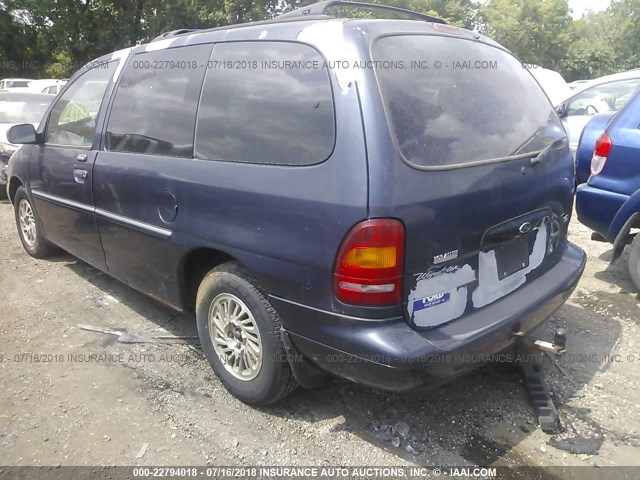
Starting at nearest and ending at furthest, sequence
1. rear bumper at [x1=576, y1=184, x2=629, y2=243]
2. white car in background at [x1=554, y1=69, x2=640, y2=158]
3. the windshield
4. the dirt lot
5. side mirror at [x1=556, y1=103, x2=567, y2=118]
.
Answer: the dirt lot
rear bumper at [x1=576, y1=184, x2=629, y2=243]
white car in background at [x1=554, y1=69, x2=640, y2=158]
side mirror at [x1=556, y1=103, x2=567, y2=118]
the windshield

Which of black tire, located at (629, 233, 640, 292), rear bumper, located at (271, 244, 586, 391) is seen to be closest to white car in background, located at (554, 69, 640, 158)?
black tire, located at (629, 233, 640, 292)

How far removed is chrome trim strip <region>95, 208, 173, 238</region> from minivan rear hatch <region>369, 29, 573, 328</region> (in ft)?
4.64

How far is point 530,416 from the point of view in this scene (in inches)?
109

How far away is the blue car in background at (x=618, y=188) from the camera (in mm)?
3947

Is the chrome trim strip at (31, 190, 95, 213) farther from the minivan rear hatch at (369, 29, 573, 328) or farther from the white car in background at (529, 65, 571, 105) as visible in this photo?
the white car in background at (529, 65, 571, 105)

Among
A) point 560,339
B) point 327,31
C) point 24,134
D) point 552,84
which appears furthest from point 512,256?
point 552,84

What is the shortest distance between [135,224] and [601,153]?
3.49 metres

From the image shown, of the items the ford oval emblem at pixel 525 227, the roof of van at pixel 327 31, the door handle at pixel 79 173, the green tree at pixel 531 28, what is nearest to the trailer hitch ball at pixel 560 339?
the ford oval emblem at pixel 525 227

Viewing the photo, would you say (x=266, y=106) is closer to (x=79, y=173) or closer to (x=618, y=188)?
(x=79, y=173)

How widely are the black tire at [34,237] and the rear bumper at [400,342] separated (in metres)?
3.30

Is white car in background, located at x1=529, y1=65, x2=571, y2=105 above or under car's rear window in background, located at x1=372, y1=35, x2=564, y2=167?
under

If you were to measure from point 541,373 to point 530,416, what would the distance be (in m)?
0.33

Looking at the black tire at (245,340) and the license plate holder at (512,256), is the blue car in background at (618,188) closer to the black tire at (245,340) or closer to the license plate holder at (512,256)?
the license plate holder at (512,256)

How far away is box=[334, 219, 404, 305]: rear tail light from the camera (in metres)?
2.11
